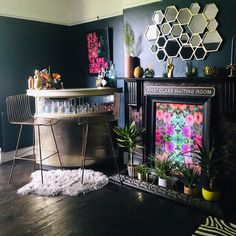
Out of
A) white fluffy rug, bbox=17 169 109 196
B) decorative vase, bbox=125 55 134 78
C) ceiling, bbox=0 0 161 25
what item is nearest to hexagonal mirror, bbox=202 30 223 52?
decorative vase, bbox=125 55 134 78

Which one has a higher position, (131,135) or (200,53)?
(200,53)

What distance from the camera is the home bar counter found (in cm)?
356

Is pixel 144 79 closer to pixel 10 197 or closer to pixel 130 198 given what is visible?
pixel 130 198

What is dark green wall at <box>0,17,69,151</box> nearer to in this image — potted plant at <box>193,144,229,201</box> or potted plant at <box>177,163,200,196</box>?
potted plant at <box>177,163,200,196</box>

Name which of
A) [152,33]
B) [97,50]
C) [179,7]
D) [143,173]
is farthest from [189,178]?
[97,50]

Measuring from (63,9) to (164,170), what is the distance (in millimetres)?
3405

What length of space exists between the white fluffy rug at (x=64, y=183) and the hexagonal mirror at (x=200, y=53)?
6.06 ft

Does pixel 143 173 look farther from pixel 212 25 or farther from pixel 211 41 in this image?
pixel 212 25

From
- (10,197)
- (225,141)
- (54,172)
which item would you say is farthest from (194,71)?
(10,197)

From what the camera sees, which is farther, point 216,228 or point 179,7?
point 179,7

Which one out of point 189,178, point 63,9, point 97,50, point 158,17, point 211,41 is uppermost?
point 63,9

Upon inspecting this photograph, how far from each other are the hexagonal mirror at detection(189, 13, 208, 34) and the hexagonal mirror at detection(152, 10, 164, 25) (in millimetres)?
413

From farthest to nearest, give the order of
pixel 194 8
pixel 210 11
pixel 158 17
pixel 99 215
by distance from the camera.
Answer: pixel 158 17, pixel 194 8, pixel 210 11, pixel 99 215

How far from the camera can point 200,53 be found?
2.99 m
